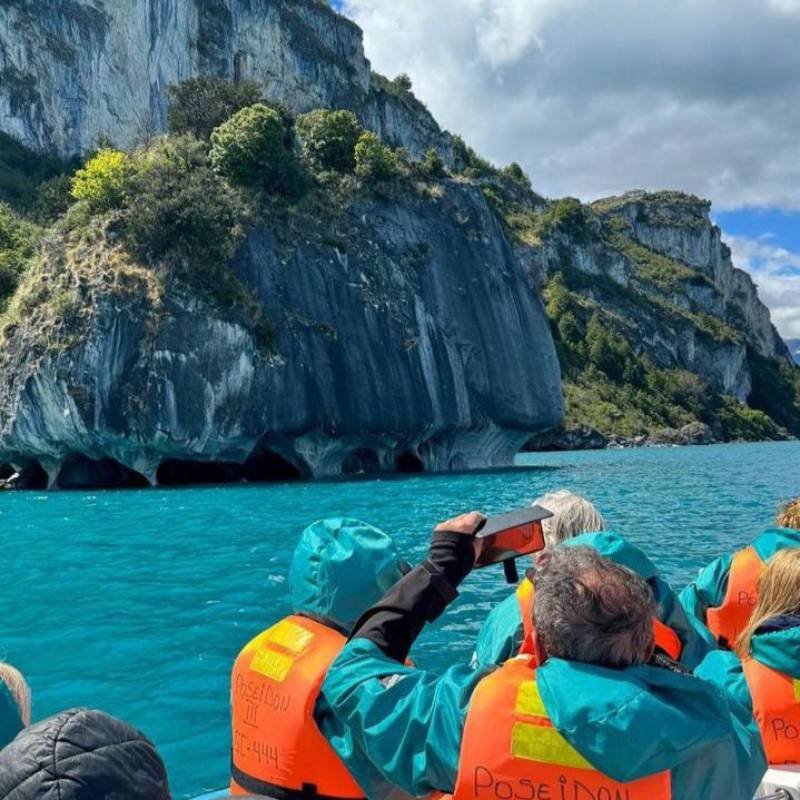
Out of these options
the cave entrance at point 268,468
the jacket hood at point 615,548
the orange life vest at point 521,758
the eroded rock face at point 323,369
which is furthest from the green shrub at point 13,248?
the orange life vest at point 521,758

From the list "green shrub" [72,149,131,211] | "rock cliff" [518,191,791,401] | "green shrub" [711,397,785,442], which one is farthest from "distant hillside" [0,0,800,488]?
"green shrub" [711,397,785,442]

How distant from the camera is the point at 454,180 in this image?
62.2m

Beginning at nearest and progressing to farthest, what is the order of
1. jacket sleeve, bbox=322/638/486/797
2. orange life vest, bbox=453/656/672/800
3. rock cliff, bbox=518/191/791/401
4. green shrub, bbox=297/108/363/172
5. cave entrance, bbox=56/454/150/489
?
orange life vest, bbox=453/656/672/800 → jacket sleeve, bbox=322/638/486/797 → cave entrance, bbox=56/454/150/489 → green shrub, bbox=297/108/363/172 → rock cliff, bbox=518/191/791/401

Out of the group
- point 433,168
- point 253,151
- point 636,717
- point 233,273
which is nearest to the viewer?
point 636,717

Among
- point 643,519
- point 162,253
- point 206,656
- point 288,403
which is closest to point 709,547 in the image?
point 643,519

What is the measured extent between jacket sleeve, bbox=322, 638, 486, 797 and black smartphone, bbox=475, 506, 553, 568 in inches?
22.9

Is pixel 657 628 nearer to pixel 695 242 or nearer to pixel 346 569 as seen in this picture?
pixel 346 569

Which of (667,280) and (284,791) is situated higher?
(667,280)

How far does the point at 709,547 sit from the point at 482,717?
17448 millimetres

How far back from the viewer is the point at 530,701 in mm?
2656

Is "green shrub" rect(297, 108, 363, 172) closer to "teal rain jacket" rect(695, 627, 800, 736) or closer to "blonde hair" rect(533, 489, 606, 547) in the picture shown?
"blonde hair" rect(533, 489, 606, 547)

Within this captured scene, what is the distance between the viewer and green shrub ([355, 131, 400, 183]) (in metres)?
56.4

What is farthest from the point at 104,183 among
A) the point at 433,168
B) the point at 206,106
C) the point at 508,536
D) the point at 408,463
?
the point at 508,536

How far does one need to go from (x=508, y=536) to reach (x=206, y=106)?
62.4 meters
